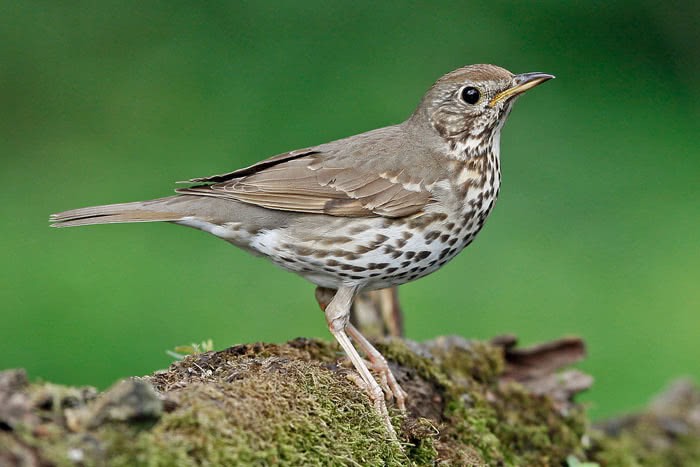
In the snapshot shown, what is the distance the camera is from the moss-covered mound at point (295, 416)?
8.09 ft

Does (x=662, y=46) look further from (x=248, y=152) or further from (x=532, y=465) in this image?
(x=532, y=465)

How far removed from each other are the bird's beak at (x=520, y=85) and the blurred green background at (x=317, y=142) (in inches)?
121

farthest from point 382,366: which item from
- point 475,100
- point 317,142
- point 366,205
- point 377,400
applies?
point 317,142

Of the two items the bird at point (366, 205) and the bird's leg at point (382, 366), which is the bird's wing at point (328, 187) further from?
the bird's leg at point (382, 366)

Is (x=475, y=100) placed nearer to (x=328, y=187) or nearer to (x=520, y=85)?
(x=520, y=85)

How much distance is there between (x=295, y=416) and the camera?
3.14 metres

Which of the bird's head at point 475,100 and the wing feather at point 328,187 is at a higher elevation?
the bird's head at point 475,100

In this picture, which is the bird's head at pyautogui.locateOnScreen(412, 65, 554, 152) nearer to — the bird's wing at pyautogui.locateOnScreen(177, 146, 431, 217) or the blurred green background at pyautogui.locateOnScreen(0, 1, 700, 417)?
the bird's wing at pyautogui.locateOnScreen(177, 146, 431, 217)

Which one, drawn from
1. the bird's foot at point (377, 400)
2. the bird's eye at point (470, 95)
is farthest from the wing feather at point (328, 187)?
the bird's foot at point (377, 400)

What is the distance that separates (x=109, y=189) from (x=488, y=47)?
419cm

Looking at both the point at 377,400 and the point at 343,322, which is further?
the point at 343,322

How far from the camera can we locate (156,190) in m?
8.13

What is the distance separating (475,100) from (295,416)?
2007 mm

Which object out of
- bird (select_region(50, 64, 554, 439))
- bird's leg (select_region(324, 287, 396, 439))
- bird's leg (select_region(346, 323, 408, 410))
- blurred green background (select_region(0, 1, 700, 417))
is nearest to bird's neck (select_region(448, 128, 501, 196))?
bird (select_region(50, 64, 554, 439))
